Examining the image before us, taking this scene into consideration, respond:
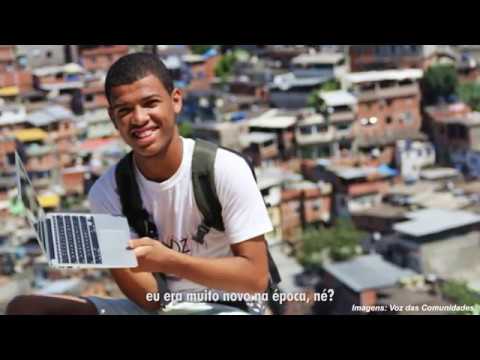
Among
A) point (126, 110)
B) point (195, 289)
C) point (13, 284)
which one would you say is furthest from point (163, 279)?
point (13, 284)

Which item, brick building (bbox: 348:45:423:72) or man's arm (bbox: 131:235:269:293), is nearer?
man's arm (bbox: 131:235:269:293)

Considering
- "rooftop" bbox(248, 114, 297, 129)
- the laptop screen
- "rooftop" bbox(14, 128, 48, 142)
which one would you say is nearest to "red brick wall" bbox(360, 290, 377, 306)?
"rooftop" bbox(248, 114, 297, 129)

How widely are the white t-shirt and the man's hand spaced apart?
0.30ft

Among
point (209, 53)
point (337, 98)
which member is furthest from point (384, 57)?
point (209, 53)

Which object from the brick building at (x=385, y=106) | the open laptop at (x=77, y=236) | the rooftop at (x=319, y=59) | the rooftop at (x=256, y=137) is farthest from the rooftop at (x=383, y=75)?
the open laptop at (x=77, y=236)

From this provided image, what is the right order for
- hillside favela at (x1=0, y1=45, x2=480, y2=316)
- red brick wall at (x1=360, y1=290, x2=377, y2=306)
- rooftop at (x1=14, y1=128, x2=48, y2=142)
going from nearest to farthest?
red brick wall at (x1=360, y1=290, x2=377, y2=306) → hillside favela at (x1=0, y1=45, x2=480, y2=316) → rooftop at (x1=14, y1=128, x2=48, y2=142)

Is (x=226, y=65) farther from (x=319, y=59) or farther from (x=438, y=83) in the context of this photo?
(x=438, y=83)

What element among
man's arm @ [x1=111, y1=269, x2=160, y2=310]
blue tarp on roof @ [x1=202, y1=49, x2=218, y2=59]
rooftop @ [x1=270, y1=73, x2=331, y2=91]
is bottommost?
man's arm @ [x1=111, y1=269, x2=160, y2=310]

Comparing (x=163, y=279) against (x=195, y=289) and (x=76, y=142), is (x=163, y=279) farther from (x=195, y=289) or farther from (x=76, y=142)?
(x=76, y=142)

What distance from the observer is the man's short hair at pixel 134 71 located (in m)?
1.63

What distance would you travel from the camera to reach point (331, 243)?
2570mm

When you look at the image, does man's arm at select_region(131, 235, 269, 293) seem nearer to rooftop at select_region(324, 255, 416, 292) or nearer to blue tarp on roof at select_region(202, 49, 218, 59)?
rooftop at select_region(324, 255, 416, 292)

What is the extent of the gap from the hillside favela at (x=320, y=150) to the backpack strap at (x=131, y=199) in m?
0.64

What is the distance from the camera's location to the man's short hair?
1.63m
